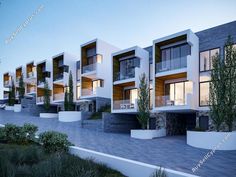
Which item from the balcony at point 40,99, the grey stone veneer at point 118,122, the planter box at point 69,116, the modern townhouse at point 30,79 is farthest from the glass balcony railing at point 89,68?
the modern townhouse at point 30,79

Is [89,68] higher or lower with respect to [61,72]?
lower

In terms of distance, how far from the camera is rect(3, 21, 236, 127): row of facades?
1889 cm

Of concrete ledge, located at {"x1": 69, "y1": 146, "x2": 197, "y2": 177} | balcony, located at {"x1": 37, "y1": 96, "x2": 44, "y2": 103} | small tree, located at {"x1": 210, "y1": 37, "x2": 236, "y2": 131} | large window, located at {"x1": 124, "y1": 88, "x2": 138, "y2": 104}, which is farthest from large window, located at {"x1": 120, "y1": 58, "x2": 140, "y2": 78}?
balcony, located at {"x1": 37, "y1": 96, "x2": 44, "y2": 103}

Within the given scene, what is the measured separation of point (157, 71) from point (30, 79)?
98.1 ft

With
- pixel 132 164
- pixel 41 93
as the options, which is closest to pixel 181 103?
pixel 132 164

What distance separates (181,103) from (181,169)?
982cm

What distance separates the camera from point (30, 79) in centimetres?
4353

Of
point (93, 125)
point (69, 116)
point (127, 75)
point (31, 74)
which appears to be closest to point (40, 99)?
point (31, 74)

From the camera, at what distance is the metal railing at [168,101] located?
18.6m

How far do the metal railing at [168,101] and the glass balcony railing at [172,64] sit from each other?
2387mm

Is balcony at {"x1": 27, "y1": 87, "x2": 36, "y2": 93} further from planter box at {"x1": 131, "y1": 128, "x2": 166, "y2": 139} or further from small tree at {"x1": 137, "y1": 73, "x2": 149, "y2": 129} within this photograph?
planter box at {"x1": 131, "y1": 128, "x2": 166, "y2": 139}

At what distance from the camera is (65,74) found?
3347 centimetres

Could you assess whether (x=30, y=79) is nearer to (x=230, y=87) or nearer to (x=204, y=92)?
(x=204, y=92)

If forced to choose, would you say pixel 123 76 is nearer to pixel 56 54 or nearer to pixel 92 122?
pixel 92 122
